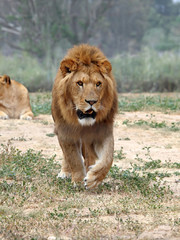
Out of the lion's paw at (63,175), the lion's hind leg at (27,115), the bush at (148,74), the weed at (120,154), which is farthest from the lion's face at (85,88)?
the bush at (148,74)

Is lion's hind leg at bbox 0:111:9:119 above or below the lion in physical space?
below

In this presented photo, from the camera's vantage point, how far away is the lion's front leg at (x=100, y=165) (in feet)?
14.6

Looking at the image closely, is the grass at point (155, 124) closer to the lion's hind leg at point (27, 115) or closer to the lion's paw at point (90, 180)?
the lion's hind leg at point (27, 115)

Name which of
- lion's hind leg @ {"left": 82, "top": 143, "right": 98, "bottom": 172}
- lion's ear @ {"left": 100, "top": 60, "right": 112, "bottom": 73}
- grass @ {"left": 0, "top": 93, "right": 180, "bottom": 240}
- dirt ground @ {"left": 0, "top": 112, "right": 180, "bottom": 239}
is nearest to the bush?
dirt ground @ {"left": 0, "top": 112, "right": 180, "bottom": 239}

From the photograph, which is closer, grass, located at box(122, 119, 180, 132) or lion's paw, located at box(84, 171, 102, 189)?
lion's paw, located at box(84, 171, 102, 189)

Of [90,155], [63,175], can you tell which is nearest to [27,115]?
[63,175]

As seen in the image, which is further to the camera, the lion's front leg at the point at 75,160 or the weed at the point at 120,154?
the weed at the point at 120,154

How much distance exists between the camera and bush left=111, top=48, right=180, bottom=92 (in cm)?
1703

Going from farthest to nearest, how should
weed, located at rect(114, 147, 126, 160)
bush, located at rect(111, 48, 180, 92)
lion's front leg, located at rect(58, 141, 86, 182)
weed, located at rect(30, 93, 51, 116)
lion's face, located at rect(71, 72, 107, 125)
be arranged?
bush, located at rect(111, 48, 180, 92)
weed, located at rect(30, 93, 51, 116)
weed, located at rect(114, 147, 126, 160)
lion's front leg, located at rect(58, 141, 86, 182)
lion's face, located at rect(71, 72, 107, 125)

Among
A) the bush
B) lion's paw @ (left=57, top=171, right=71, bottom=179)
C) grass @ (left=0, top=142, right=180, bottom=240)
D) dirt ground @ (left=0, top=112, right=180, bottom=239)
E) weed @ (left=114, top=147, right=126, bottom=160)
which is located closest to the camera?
grass @ (left=0, top=142, right=180, bottom=240)

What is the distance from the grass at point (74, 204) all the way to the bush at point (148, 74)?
36.5 feet

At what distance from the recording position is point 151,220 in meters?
3.74

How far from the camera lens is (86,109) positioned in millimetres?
A: 4273

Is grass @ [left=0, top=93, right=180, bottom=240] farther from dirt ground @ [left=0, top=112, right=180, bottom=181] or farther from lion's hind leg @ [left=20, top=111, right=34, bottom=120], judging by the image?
lion's hind leg @ [left=20, top=111, right=34, bottom=120]
